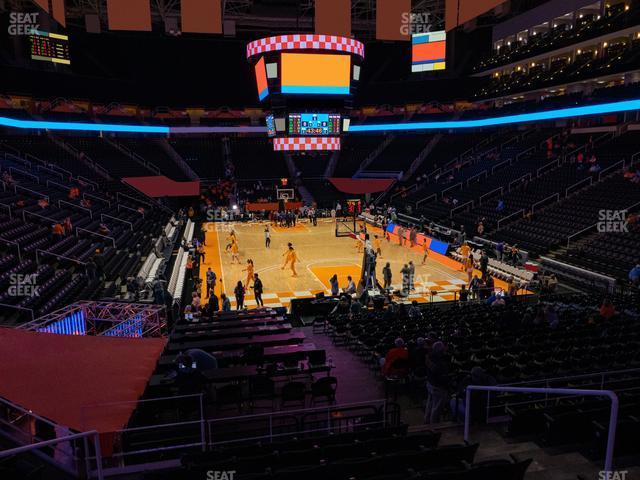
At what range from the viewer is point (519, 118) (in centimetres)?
3812

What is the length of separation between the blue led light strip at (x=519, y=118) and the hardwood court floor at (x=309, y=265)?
14242 mm

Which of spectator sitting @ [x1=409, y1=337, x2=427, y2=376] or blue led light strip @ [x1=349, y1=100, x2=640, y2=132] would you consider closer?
spectator sitting @ [x1=409, y1=337, x2=427, y2=376]

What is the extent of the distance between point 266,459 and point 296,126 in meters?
17.4

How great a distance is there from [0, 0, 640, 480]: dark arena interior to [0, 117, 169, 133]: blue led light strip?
36 centimetres

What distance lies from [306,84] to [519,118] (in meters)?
24.8

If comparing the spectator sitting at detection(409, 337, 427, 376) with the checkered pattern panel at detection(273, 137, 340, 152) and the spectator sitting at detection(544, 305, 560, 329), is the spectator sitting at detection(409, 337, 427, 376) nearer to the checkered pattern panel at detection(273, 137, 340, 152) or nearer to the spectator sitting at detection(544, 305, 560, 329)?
the spectator sitting at detection(544, 305, 560, 329)

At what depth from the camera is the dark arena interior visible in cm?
602

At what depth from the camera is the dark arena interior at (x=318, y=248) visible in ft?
19.7

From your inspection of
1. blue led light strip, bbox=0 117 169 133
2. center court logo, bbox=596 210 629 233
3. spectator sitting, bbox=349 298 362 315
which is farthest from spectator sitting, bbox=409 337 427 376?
blue led light strip, bbox=0 117 169 133

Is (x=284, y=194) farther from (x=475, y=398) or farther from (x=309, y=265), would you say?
(x=475, y=398)

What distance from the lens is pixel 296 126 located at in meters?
20.7

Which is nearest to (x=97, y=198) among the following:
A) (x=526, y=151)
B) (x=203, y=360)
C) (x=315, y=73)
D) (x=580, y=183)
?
(x=315, y=73)

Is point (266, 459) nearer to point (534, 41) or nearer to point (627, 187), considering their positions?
point (627, 187)

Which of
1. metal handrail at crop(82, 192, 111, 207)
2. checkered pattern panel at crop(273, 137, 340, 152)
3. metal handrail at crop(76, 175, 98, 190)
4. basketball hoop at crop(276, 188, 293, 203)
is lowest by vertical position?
basketball hoop at crop(276, 188, 293, 203)
